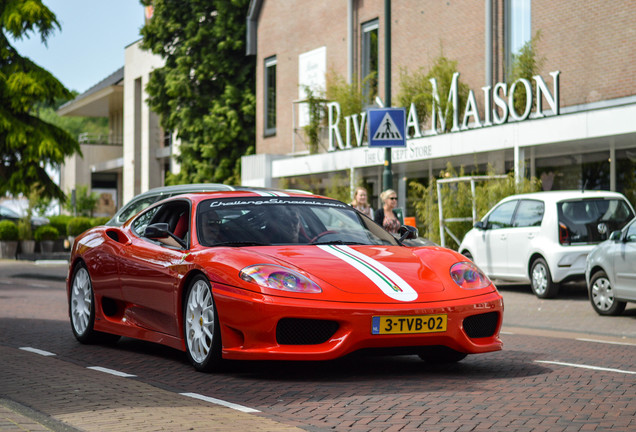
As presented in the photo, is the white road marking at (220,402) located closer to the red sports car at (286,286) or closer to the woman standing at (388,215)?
the red sports car at (286,286)

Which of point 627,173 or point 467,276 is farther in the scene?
point 627,173

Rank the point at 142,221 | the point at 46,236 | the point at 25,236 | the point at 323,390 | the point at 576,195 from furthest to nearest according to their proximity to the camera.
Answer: the point at 46,236
the point at 25,236
the point at 576,195
the point at 142,221
the point at 323,390

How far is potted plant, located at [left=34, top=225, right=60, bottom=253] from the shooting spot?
35406 mm

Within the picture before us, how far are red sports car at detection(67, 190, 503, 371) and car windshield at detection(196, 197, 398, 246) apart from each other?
0.04 feet

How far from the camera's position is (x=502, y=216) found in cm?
1756

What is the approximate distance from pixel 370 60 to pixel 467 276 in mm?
23381

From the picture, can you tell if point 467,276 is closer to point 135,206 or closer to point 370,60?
point 135,206

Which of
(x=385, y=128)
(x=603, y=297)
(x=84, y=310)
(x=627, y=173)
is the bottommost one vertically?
(x=603, y=297)

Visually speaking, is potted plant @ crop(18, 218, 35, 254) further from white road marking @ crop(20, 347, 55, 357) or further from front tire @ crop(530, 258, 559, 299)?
white road marking @ crop(20, 347, 55, 357)

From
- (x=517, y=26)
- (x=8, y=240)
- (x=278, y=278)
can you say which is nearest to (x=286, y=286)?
(x=278, y=278)

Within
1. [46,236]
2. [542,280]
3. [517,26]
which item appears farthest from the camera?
[46,236]

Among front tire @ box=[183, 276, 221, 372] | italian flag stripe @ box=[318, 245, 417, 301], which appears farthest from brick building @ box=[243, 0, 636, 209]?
front tire @ box=[183, 276, 221, 372]

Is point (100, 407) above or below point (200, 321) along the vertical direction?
below

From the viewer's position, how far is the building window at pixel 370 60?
97.4 feet
